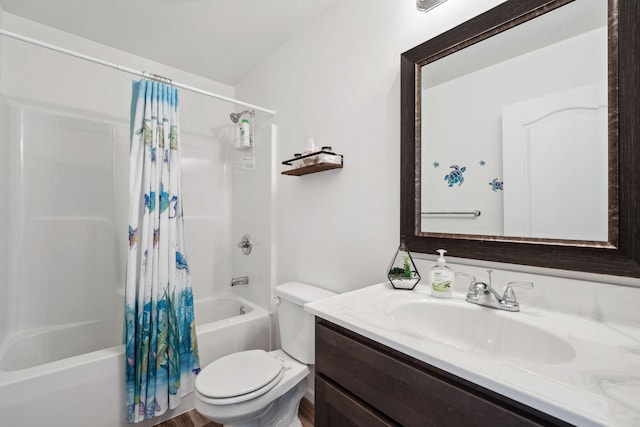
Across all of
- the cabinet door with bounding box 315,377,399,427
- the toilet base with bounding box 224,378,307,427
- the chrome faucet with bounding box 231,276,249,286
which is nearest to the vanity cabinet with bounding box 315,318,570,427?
the cabinet door with bounding box 315,377,399,427

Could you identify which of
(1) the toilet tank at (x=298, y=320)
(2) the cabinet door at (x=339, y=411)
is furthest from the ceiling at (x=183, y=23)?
(2) the cabinet door at (x=339, y=411)

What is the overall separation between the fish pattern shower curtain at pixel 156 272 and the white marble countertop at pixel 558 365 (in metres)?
1.02

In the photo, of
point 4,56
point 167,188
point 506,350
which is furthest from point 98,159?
point 506,350

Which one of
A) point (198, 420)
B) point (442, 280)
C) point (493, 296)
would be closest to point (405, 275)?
point (442, 280)

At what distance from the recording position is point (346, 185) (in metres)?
1.52

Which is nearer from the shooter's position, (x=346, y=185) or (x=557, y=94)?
(x=557, y=94)

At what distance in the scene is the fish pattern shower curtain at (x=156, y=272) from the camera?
141cm

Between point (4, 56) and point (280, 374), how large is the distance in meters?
2.54

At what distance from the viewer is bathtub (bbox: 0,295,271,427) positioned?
1.16 meters

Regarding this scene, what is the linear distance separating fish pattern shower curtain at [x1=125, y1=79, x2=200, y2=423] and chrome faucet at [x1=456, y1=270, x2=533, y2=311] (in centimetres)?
143

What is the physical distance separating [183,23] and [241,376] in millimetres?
2122

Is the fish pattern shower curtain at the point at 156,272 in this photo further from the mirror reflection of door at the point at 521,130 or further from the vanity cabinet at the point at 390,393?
the mirror reflection of door at the point at 521,130

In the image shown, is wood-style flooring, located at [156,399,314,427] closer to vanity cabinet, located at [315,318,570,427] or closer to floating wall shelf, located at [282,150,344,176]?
vanity cabinet, located at [315,318,570,427]

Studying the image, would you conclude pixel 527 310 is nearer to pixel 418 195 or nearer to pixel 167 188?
pixel 418 195
